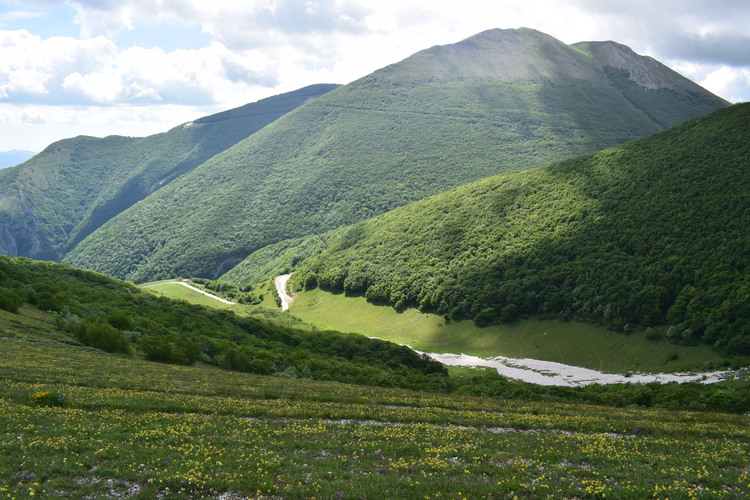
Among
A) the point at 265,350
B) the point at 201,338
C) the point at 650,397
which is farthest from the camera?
the point at 265,350

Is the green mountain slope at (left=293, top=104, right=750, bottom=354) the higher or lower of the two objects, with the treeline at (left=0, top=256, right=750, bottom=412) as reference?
higher

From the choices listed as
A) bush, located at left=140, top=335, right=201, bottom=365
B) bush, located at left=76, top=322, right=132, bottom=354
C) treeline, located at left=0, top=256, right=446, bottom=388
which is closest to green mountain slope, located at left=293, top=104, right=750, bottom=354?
treeline, located at left=0, top=256, right=446, bottom=388

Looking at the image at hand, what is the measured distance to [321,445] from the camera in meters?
22.8

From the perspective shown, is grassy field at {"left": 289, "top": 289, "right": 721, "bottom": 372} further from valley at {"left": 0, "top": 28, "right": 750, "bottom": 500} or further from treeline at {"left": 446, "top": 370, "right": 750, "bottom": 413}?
treeline at {"left": 446, "top": 370, "right": 750, "bottom": 413}

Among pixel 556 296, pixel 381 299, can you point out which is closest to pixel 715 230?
pixel 556 296

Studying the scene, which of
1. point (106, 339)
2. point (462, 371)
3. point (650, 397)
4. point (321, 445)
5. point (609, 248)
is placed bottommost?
point (462, 371)

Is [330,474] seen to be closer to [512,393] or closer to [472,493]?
[472,493]

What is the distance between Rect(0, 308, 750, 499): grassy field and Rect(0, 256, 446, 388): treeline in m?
16.5

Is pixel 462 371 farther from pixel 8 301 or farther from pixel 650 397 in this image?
pixel 8 301

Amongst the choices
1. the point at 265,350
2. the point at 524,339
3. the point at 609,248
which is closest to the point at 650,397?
the point at 265,350

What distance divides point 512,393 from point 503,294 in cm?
9018

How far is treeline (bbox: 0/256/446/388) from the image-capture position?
176 ft

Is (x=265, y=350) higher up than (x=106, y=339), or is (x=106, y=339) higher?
(x=106, y=339)

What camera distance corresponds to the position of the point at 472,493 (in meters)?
17.4
